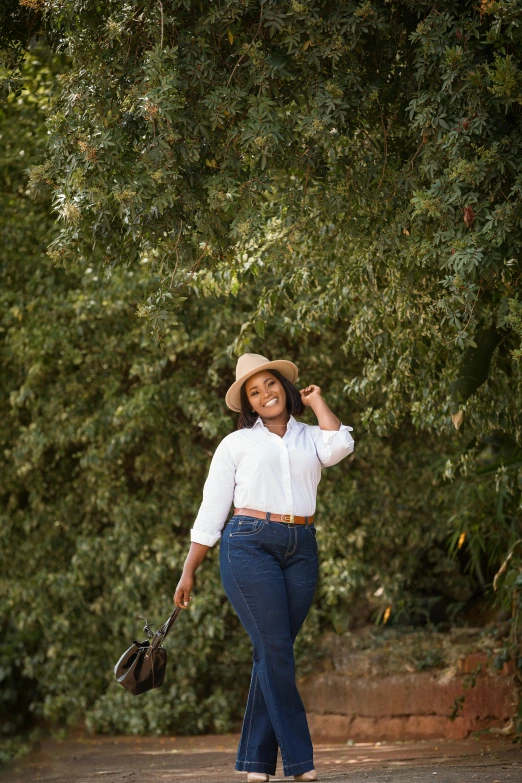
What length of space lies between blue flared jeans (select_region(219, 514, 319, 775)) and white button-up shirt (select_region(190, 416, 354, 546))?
0.30ft

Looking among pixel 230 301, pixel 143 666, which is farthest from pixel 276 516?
pixel 230 301

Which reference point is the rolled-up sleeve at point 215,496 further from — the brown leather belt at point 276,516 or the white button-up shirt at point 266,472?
the brown leather belt at point 276,516

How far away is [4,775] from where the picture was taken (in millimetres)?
6859

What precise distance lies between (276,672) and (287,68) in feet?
8.69

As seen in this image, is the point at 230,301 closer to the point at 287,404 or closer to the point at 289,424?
the point at 287,404

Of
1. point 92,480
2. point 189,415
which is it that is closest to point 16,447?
point 92,480

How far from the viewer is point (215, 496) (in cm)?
444

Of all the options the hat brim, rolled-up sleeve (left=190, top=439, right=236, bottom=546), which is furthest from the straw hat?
rolled-up sleeve (left=190, top=439, right=236, bottom=546)

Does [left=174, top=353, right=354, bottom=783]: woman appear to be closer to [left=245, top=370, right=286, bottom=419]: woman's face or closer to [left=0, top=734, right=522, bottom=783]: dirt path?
[left=245, top=370, right=286, bottom=419]: woman's face

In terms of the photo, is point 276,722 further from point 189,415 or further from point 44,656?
point 44,656

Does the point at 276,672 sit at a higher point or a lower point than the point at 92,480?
lower

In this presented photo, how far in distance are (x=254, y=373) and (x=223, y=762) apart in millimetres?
3352

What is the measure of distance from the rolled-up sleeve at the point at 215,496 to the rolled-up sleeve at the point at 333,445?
395mm

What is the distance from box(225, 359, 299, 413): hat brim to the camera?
462 centimetres
